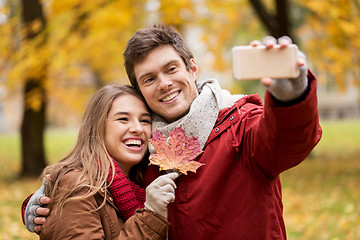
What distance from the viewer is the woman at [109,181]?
2014 millimetres

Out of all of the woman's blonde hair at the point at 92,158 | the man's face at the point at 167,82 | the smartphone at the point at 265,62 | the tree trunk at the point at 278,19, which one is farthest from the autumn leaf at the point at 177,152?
the tree trunk at the point at 278,19

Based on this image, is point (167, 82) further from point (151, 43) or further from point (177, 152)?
point (177, 152)

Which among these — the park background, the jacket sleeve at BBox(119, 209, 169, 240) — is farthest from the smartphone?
→ the park background

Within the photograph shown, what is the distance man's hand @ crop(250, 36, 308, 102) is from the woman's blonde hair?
110 centimetres

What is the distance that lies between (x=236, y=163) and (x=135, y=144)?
2.23 feet

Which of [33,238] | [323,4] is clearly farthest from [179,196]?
[323,4]

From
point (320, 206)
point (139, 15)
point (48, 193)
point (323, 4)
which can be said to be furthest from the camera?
point (139, 15)

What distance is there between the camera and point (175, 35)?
2428 millimetres

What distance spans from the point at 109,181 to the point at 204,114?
645mm

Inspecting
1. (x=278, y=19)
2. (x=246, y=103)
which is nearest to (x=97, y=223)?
(x=246, y=103)

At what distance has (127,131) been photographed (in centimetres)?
241

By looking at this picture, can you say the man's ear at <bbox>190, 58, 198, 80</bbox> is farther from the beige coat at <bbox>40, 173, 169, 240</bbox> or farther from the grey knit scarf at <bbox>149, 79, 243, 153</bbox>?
the beige coat at <bbox>40, 173, 169, 240</bbox>

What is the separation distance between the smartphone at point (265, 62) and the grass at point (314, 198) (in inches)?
87.9

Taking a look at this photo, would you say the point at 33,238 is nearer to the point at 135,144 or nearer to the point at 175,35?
the point at 135,144
